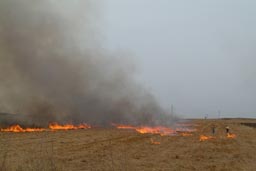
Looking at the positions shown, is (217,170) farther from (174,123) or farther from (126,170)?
(174,123)

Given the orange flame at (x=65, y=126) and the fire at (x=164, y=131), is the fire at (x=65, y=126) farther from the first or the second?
the fire at (x=164, y=131)

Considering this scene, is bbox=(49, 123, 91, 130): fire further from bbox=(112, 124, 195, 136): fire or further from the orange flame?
bbox=(112, 124, 195, 136): fire

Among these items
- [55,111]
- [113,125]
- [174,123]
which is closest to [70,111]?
[55,111]

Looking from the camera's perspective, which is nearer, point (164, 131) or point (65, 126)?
point (164, 131)

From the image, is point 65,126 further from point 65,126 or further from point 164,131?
point 164,131

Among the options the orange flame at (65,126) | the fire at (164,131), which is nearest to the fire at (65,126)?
the orange flame at (65,126)

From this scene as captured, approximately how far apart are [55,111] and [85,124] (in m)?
4.91

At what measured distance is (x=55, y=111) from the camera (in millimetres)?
45438

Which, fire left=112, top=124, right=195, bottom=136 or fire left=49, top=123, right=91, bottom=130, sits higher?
fire left=49, top=123, right=91, bottom=130

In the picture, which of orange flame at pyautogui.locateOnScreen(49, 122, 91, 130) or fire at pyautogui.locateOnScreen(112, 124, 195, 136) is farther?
orange flame at pyautogui.locateOnScreen(49, 122, 91, 130)

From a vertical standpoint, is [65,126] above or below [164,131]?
above

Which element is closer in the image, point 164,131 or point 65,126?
point 164,131

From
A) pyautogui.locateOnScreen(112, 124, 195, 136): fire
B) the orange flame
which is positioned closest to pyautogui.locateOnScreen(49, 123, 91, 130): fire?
the orange flame

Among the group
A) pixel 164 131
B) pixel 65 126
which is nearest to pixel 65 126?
pixel 65 126
